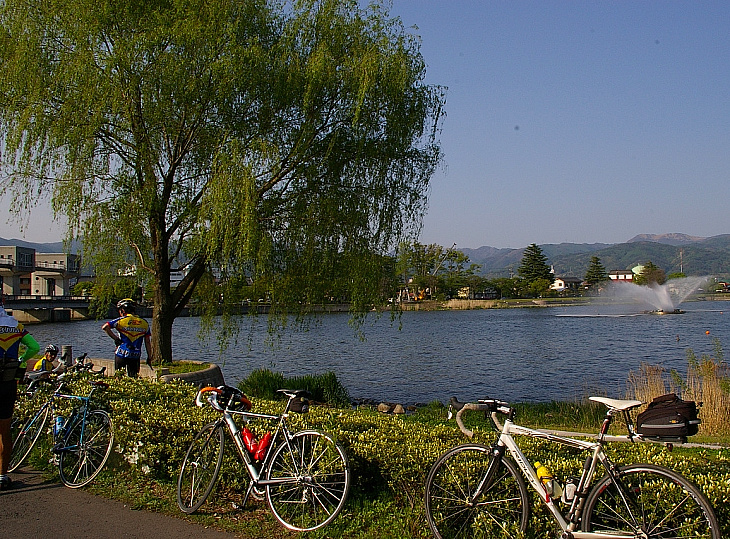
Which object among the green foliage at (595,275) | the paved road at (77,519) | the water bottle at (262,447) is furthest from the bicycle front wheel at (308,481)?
the green foliage at (595,275)

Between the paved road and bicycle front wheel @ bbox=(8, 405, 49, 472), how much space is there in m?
0.78

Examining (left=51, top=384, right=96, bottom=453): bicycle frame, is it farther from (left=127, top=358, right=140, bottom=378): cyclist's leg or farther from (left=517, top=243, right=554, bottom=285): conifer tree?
(left=517, top=243, right=554, bottom=285): conifer tree

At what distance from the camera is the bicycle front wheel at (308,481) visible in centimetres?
461

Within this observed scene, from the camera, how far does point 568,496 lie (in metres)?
3.82

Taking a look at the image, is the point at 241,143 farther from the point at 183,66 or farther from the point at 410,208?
the point at 410,208

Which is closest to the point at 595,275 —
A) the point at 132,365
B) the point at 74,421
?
the point at 132,365

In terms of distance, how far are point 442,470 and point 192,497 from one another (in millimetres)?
2188

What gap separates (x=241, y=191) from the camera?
37.3ft

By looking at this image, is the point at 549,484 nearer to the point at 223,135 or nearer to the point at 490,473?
the point at 490,473

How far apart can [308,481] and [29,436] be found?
390cm

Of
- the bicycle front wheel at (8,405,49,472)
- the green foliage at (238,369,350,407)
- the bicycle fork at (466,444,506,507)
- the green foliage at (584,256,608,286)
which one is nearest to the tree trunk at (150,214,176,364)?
the green foliage at (238,369,350,407)

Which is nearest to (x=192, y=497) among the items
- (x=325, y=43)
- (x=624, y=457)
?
(x=624, y=457)

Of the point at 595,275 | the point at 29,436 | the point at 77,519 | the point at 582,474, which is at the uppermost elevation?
the point at 595,275

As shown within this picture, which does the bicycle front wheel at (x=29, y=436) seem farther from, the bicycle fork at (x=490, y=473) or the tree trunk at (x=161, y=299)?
the tree trunk at (x=161, y=299)
